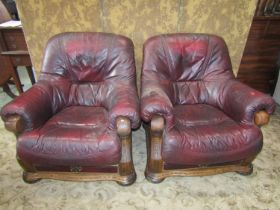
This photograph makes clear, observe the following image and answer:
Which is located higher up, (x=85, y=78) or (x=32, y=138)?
(x=85, y=78)

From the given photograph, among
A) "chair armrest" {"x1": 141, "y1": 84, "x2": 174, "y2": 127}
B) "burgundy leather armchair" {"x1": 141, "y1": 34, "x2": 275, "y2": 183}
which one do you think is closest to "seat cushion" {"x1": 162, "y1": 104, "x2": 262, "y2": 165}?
"burgundy leather armchair" {"x1": 141, "y1": 34, "x2": 275, "y2": 183}

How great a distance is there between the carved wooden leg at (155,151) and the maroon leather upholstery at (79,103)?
13 centimetres

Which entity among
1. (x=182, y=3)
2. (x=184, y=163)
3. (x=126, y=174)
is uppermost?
(x=182, y=3)

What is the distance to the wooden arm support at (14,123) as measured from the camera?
4.66 feet

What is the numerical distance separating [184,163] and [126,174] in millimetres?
458

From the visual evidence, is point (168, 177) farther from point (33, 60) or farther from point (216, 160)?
point (33, 60)

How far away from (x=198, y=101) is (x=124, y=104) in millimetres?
817

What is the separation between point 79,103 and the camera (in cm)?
192

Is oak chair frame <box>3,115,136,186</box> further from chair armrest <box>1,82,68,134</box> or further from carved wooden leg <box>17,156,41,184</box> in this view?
chair armrest <box>1,82,68,134</box>

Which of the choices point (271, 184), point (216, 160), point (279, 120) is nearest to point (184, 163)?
point (216, 160)

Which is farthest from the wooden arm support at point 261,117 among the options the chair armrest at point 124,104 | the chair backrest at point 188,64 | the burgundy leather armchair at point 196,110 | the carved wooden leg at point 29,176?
the carved wooden leg at point 29,176

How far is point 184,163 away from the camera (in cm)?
158

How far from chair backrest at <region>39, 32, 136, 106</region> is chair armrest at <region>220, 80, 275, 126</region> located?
0.85 m

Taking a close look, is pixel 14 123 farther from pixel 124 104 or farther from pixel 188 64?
pixel 188 64
